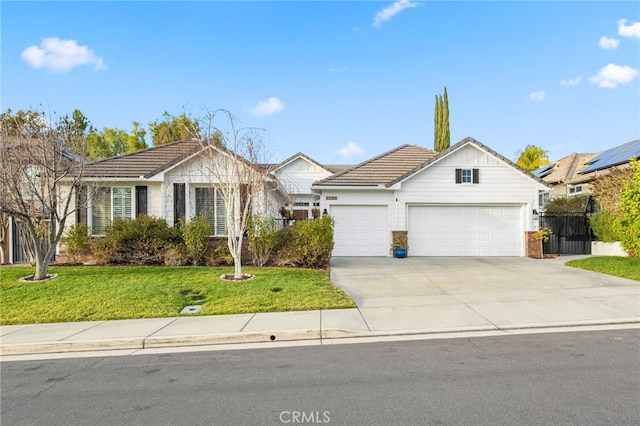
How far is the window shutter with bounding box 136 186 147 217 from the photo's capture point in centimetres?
1461

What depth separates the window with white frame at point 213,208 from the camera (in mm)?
14422

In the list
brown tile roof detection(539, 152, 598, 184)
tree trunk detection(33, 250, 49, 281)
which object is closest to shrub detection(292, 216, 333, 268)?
tree trunk detection(33, 250, 49, 281)

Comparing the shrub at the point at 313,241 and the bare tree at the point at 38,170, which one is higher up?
the bare tree at the point at 38,170

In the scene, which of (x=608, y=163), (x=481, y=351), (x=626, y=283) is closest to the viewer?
(x=481, y=351)

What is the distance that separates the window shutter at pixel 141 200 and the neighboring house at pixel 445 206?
7.09 metres

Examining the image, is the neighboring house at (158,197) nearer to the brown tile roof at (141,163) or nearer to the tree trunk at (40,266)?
the brown tile roof at (141,163)

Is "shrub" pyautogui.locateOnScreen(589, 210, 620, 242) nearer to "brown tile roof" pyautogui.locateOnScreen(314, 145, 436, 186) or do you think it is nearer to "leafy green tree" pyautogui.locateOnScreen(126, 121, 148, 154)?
"brown tile roof" pyautogui.locateOnScreen(314, 145, 436, 186)

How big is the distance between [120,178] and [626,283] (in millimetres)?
16872

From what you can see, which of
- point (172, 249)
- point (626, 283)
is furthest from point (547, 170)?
point (172, 249)

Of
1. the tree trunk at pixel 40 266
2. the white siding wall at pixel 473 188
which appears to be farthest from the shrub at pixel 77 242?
the white siding wall at pixel 473 188

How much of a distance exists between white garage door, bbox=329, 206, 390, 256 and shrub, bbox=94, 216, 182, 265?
6748 mm

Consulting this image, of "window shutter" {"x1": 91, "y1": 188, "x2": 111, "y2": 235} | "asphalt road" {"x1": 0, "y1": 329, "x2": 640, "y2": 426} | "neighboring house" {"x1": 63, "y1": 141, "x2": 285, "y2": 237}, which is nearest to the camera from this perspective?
"asphalt road" {"x1": 0, "y1": 329, "x2": 640, "y2": 426}

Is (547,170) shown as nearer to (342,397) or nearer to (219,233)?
(219,233)

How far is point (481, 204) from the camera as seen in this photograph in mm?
16359
